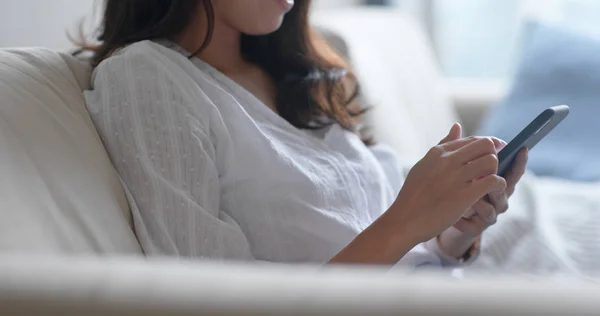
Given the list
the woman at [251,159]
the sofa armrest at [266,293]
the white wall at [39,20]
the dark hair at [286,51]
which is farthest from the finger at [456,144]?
the white wall at [39,20]

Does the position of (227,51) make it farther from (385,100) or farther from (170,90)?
(385,100)

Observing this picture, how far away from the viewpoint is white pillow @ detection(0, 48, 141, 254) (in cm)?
92

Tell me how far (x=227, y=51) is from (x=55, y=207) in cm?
48

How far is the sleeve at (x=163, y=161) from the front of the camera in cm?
106

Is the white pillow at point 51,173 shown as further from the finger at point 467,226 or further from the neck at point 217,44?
the finger at point 467,226

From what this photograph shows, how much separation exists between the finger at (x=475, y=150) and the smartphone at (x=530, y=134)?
0.31 ft

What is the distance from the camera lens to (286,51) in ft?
4.85

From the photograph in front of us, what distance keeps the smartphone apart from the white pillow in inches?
18.1

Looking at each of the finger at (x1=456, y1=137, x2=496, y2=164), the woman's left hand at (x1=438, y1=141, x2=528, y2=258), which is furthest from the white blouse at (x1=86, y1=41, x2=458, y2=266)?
the finger at (x1=456, y1=137, x2=496, y2=164)

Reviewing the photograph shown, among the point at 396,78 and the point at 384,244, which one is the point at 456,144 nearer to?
the point at 384,244

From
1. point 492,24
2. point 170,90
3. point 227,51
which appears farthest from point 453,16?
point 170,90

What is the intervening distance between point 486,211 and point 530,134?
14 centimetres

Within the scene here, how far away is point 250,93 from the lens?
4.17ft

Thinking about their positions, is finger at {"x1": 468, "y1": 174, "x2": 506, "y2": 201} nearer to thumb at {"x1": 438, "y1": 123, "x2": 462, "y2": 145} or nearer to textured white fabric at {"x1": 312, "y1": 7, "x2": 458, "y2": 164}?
thumb at {"x1": 438, "y1": 123, "x2": 462, "y2": 145}
